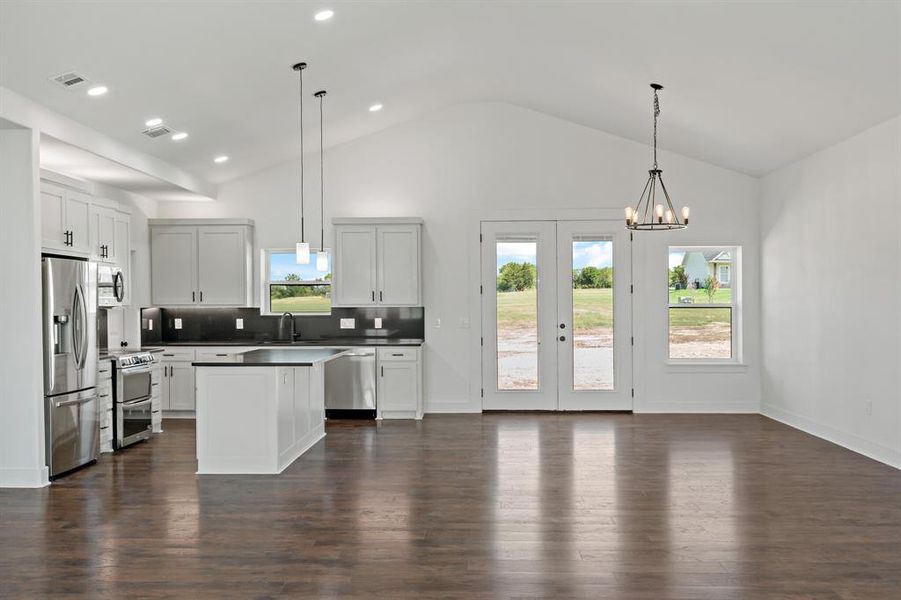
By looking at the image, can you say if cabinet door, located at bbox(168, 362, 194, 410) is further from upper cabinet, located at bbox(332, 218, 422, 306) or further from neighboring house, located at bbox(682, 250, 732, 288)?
neighboring house, located at bbox(682, 250, 732, 288)

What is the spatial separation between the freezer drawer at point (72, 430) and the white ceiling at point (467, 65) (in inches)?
90.8

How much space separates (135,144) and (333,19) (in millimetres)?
2566

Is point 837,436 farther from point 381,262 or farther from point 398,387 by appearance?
point 381,262

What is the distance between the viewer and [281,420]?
18.1ft

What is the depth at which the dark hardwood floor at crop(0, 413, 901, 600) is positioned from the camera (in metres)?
3.28

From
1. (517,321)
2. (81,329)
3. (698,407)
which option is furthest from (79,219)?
(698,407)

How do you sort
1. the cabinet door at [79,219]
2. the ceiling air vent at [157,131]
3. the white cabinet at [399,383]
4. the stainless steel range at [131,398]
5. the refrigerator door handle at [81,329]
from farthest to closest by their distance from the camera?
1. the white cabinet at [399,383]
2. the stainless steel range at [131,398]
3. the ceiling air vent at [157,131]
4. the cabinet door at [79,219]
5. the refrigerator door handle at [81,329]

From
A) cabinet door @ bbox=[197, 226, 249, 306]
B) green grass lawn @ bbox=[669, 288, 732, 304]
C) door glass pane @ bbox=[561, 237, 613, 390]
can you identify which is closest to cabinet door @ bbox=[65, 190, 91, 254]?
cabinet door @ bbox=[197, 226, 249, 306]

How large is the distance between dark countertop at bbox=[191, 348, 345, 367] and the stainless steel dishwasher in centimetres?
140

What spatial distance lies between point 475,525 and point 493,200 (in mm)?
5042

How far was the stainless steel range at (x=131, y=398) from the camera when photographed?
20.9ft

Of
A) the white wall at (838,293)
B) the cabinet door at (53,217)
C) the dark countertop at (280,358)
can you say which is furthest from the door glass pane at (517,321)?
the cabinet door at (53,217)

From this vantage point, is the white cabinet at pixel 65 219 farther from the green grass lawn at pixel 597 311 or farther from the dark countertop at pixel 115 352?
the green grass lawn at pixel 597 311

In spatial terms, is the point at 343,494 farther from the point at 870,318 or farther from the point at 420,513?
the point at 870,318
